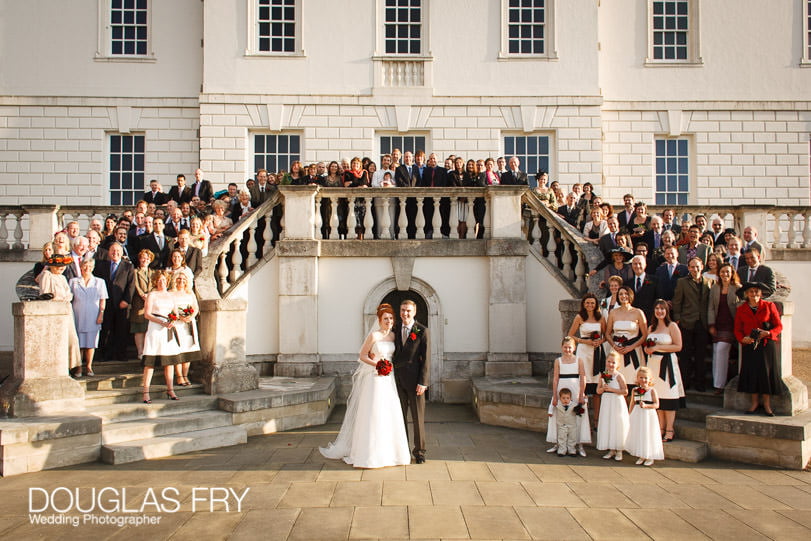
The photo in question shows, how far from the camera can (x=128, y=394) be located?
855cm

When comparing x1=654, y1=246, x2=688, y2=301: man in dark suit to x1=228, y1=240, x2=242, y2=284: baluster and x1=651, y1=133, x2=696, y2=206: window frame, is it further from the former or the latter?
x1=651, y1=133, x2=696, y2=206: window frame

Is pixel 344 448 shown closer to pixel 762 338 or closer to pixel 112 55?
pixel 762 338

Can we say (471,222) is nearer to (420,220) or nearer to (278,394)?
(420,220)

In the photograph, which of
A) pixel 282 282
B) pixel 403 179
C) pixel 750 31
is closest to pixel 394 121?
pixel 403 179

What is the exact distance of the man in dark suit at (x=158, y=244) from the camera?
10008 mm

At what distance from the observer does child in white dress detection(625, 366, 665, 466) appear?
7332mm

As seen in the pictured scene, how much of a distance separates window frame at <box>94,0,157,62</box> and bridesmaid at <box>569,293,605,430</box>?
46.6ft

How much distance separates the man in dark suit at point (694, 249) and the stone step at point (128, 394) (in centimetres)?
773

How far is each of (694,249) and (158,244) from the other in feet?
28.3

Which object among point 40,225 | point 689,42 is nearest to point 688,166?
point 689,42

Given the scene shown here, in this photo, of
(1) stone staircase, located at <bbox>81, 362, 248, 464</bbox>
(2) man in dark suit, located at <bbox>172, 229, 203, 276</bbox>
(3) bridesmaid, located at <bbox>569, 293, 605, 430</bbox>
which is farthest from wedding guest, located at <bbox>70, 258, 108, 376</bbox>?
(3) bridesmaid, located at <bbox>569, 293, 605, 430</bbox>

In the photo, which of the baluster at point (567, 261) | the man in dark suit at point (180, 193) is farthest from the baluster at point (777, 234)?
the man in dark suit at point (180, 193)

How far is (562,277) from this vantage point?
36.0ft

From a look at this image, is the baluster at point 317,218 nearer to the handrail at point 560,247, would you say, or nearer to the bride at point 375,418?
the handrail at point 560,247
